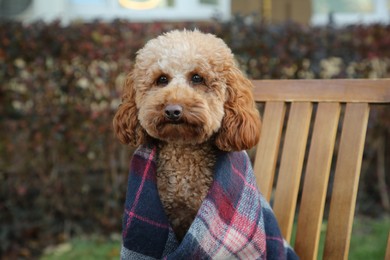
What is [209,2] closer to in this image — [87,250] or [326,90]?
[87,250]

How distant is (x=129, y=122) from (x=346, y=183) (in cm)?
73

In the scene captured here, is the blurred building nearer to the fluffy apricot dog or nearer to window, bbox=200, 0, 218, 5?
window, bbox=200, 0, 218, 5

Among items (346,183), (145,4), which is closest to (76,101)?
(145,4)

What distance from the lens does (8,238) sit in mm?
3770

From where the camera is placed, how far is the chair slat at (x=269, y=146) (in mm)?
2035

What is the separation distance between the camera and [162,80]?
1753 millimetres

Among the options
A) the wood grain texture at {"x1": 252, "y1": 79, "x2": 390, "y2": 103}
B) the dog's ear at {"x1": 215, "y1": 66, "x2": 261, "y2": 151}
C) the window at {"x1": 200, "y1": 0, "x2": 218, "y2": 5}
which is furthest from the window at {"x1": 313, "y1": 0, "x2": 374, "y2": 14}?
the dog's ear at {"x1": 215, "y1": 66, "x2": 261, "y2": 151}

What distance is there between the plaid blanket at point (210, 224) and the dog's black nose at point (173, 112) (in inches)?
7.8

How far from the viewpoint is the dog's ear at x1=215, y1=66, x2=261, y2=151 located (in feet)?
5.49

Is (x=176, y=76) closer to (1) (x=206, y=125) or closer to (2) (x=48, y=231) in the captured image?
(1) (x=206, y=125)

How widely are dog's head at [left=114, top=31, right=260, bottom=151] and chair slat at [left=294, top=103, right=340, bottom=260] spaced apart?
0.98ft

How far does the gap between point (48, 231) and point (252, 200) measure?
8.34 feet

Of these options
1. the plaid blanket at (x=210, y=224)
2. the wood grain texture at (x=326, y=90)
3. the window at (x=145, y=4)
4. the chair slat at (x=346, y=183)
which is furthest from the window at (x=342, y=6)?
the plaid blanket at (x=210, y=224)

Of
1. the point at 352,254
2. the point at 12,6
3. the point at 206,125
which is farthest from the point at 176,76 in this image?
the point at 12,6
